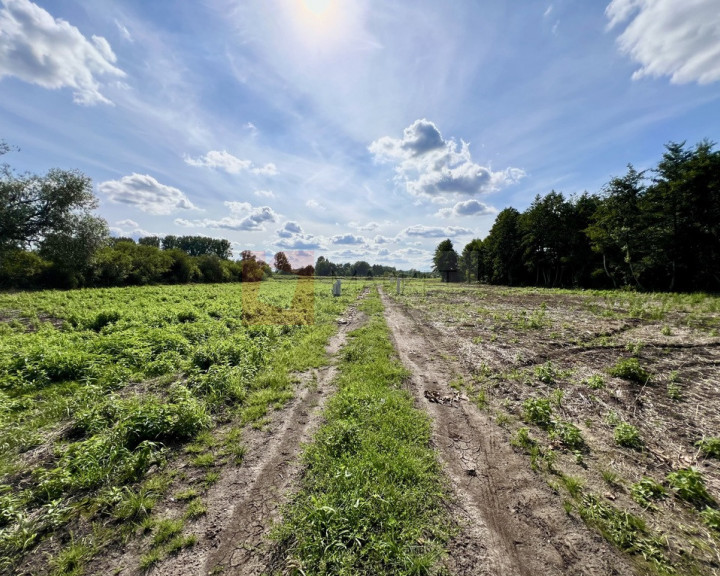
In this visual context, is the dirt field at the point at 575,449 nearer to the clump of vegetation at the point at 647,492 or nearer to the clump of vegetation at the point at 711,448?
the clump of vegetation at the point at 647,492

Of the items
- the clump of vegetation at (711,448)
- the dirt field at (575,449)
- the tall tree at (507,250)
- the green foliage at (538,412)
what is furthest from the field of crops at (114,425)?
the tall tree at (507,250)

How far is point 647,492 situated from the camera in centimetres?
362

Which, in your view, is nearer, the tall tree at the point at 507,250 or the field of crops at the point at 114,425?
the field of crops at the point at 114,425

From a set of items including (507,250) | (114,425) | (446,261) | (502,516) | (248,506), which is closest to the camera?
(502,516)

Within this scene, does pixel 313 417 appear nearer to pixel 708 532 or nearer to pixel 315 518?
pixel 315 518

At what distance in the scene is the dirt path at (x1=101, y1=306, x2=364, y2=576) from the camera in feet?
9.39

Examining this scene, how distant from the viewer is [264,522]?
3.35m

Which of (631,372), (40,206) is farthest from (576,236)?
(40,206)

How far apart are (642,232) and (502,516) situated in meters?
36.1

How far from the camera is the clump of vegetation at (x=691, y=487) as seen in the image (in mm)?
3496

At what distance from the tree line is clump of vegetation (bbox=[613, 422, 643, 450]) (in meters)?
31.0

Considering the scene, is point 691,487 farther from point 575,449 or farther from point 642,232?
point 642,232

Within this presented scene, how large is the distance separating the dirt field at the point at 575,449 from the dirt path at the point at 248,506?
2.21 meters

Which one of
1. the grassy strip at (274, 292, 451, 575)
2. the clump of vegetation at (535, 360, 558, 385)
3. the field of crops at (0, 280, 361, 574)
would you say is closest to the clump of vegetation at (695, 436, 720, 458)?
the clump of vegetation at (535, 360, 558, 385)
